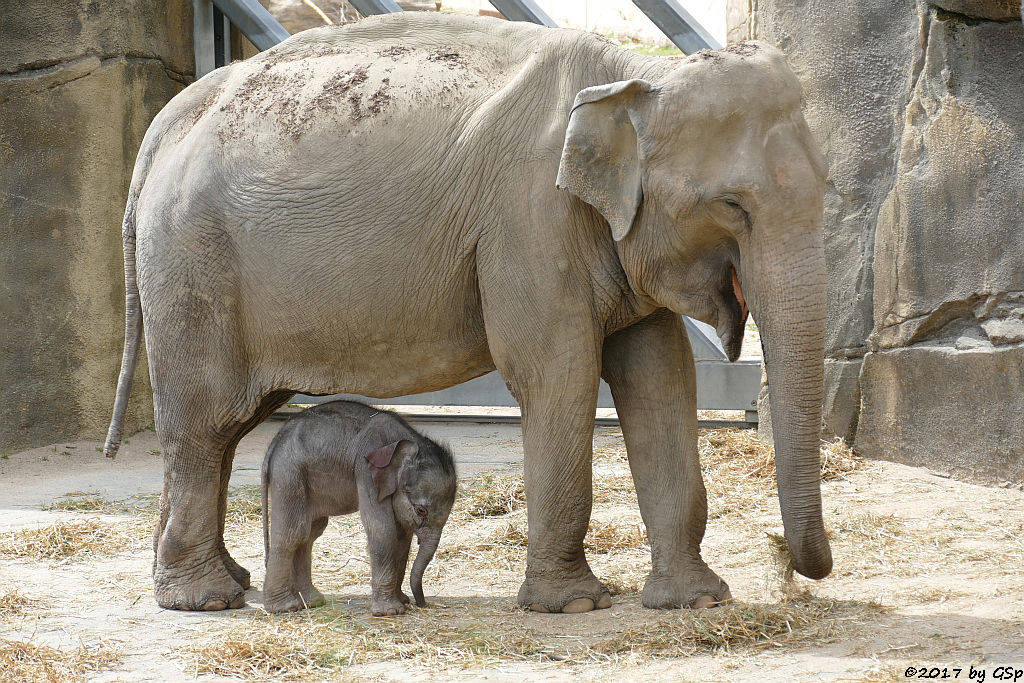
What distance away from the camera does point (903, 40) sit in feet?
21.6

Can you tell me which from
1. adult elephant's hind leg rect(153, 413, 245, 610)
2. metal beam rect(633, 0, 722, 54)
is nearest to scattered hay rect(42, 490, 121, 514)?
adult elephant's hind leg rect(153, 413, 245, 610)

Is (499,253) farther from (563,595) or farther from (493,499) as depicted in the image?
(493,499)

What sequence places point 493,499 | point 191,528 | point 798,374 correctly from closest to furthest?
1. point 798,374
2. point 191,528
3. point 493,499

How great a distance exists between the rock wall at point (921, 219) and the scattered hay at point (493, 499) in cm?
186

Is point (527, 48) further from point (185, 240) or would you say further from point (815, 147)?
point (185, 240)

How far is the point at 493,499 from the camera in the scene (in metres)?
6.33

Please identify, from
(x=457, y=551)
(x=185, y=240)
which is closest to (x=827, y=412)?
(x=457, y=551)

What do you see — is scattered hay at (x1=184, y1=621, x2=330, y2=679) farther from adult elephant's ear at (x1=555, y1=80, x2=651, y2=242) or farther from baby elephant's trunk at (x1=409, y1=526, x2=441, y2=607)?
adult elephant's ear at (x1=555, y1=80, x2=651, y2=242)

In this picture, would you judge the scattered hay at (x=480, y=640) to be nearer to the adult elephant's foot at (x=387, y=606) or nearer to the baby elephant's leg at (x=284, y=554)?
the adult elephant's foot at (x=387, y=606)

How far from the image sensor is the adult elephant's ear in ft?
12.8

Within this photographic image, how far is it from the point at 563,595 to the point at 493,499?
213 centimetres

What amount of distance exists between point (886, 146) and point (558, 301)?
332 centimetres

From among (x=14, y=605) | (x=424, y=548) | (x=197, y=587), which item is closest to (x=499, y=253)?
(x=424, y=548)

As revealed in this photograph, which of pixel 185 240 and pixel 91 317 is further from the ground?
pixel 185 240
